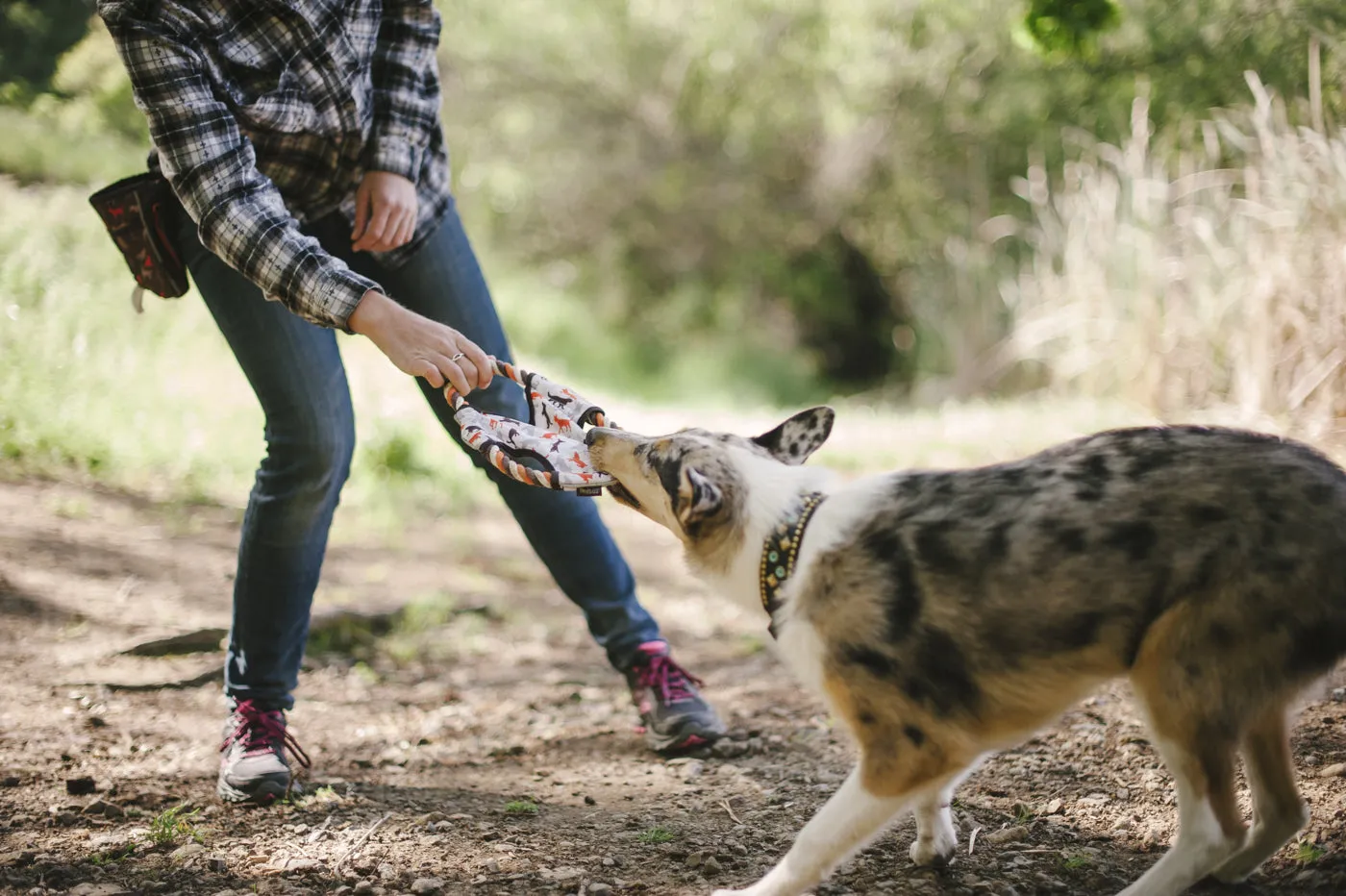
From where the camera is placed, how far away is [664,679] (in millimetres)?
3297

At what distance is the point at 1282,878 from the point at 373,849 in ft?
6.86

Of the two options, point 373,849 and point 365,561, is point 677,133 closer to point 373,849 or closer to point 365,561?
point 365,561

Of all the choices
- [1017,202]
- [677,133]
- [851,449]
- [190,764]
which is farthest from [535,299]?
[190,764]

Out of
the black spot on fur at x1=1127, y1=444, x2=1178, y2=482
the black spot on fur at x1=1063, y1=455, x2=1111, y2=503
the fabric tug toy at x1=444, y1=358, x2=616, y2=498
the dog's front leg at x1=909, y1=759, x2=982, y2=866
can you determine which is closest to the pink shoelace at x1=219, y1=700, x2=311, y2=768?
the fabric tug toy at x1=444, y1=358, x2=616, y2=498

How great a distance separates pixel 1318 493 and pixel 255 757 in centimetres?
263

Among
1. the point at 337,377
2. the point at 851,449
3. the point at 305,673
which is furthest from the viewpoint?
the point at 851,449

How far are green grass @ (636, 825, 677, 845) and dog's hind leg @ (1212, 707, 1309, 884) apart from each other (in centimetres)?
124

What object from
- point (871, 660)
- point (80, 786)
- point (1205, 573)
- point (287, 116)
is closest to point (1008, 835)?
point (871, 660)

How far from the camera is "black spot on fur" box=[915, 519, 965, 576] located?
89.2 inches

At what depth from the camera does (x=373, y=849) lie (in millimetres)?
2625

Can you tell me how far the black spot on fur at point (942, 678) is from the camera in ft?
7.30

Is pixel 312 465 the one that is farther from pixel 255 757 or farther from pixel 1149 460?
pixel 1149 460

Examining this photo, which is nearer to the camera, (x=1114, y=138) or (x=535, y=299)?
(x=1114, y=138)

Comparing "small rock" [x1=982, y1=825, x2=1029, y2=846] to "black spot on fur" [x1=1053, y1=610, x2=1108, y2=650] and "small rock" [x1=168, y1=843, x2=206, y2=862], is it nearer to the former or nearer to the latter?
"black spot on fur" [x1=1053, y1=610, x2=1108, y2=650]
